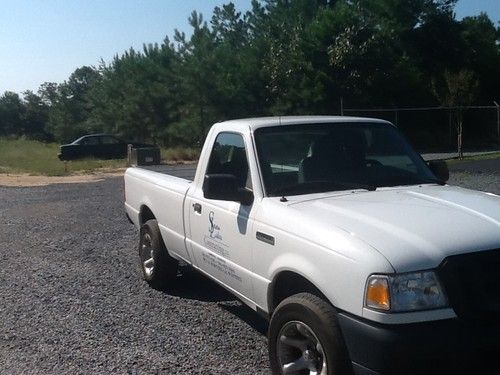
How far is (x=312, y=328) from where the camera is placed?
4.18m

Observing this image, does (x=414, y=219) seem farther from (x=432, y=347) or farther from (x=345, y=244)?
(x=432, y=347)

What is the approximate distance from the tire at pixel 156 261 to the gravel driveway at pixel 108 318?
0.12 meters

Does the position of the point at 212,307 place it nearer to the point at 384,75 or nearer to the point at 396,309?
the point at 396,309

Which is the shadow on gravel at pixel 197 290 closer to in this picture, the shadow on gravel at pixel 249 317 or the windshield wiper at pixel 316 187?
the shadow on gravel at pixel 249 317

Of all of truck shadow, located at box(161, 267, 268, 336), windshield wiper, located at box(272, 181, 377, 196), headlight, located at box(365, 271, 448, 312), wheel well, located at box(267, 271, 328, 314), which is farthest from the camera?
truck shadow, located at box(161, 267, 268, 336)

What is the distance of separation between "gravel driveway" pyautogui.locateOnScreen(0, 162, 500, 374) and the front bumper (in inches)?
64.1

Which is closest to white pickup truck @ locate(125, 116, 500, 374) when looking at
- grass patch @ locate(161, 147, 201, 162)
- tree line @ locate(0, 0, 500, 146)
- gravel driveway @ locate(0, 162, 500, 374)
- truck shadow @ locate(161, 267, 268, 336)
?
gravel driveway @ locate(0, 162, 500, 374)

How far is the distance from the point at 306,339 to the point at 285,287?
0.57 meters

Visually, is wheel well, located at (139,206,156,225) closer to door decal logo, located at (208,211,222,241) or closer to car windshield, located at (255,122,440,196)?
door decal logo, located at (208,211,222,241)

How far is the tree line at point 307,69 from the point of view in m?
33.6

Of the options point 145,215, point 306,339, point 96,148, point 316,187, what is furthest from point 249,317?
point 96,148

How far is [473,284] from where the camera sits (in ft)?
12.7

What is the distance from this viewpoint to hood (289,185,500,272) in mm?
3896

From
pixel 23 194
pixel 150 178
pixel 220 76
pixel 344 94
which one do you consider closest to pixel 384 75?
pixel 344 94
